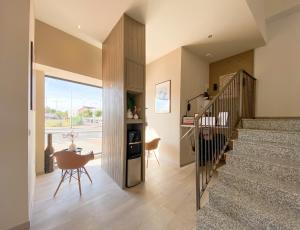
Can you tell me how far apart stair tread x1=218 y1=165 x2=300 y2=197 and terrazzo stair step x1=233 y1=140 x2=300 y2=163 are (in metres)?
0.35

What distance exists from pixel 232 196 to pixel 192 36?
3362 millimetres

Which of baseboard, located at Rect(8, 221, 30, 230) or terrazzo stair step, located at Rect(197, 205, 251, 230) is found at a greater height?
terrazzo stair step, located at Rect(197, 205, 251, 230)

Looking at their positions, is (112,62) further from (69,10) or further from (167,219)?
(167,219)

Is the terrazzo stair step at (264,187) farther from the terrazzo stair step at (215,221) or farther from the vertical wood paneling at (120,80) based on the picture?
the vertical wood paneling at (120,80)

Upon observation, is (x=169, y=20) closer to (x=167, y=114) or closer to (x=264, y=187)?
(x=167, y=114)

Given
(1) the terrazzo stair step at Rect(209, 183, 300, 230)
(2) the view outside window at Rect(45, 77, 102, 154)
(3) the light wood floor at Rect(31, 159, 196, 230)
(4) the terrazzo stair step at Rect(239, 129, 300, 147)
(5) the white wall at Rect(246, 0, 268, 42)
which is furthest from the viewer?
(2) the view outside window at Rect(45, 77, 102, 154)

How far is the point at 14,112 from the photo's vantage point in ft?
5.75

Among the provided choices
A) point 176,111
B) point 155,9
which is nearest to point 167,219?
point 176,111

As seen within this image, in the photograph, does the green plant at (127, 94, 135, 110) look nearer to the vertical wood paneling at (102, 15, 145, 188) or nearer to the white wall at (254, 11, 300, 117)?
the vertical wood paneling at (102, 15, 145, 188)

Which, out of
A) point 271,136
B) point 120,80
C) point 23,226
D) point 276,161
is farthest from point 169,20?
point 23,226

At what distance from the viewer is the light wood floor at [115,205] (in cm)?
190

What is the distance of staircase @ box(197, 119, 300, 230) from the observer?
1510 mm

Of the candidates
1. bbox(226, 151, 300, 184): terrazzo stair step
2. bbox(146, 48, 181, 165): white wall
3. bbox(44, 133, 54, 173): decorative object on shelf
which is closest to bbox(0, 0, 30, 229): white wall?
bbox(44, 133, 54, 173): decorative object on shelf

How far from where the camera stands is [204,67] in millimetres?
4992
